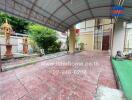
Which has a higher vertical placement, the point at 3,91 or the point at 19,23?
the point at 19,23

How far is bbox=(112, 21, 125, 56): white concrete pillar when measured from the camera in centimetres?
→ 846

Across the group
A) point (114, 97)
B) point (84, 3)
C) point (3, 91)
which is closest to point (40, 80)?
point (3, 91)

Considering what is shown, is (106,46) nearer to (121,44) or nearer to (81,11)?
(121,44)

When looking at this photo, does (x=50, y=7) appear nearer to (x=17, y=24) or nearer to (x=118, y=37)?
(x=118, y=37)

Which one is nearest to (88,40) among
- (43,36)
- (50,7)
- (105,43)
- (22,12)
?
(105,43)

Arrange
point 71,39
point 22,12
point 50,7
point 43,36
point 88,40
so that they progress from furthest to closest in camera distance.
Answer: point 88,40 → point 71,39 → point 43,36 → point 50,7 → point 22,12

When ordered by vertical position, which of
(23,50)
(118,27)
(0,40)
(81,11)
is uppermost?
(81,11)

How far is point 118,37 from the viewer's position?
8.60m

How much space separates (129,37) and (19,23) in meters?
14.1

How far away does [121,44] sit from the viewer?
8.62 meters

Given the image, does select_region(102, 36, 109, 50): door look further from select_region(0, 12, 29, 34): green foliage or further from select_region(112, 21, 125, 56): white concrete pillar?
select_region(0, 12, 29, 34): green foliage

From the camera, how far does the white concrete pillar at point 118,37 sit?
846cm

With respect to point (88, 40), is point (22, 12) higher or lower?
higher

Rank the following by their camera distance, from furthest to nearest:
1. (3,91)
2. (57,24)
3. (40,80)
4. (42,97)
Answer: (57,24), (40,80), (3,91), (42,97)
